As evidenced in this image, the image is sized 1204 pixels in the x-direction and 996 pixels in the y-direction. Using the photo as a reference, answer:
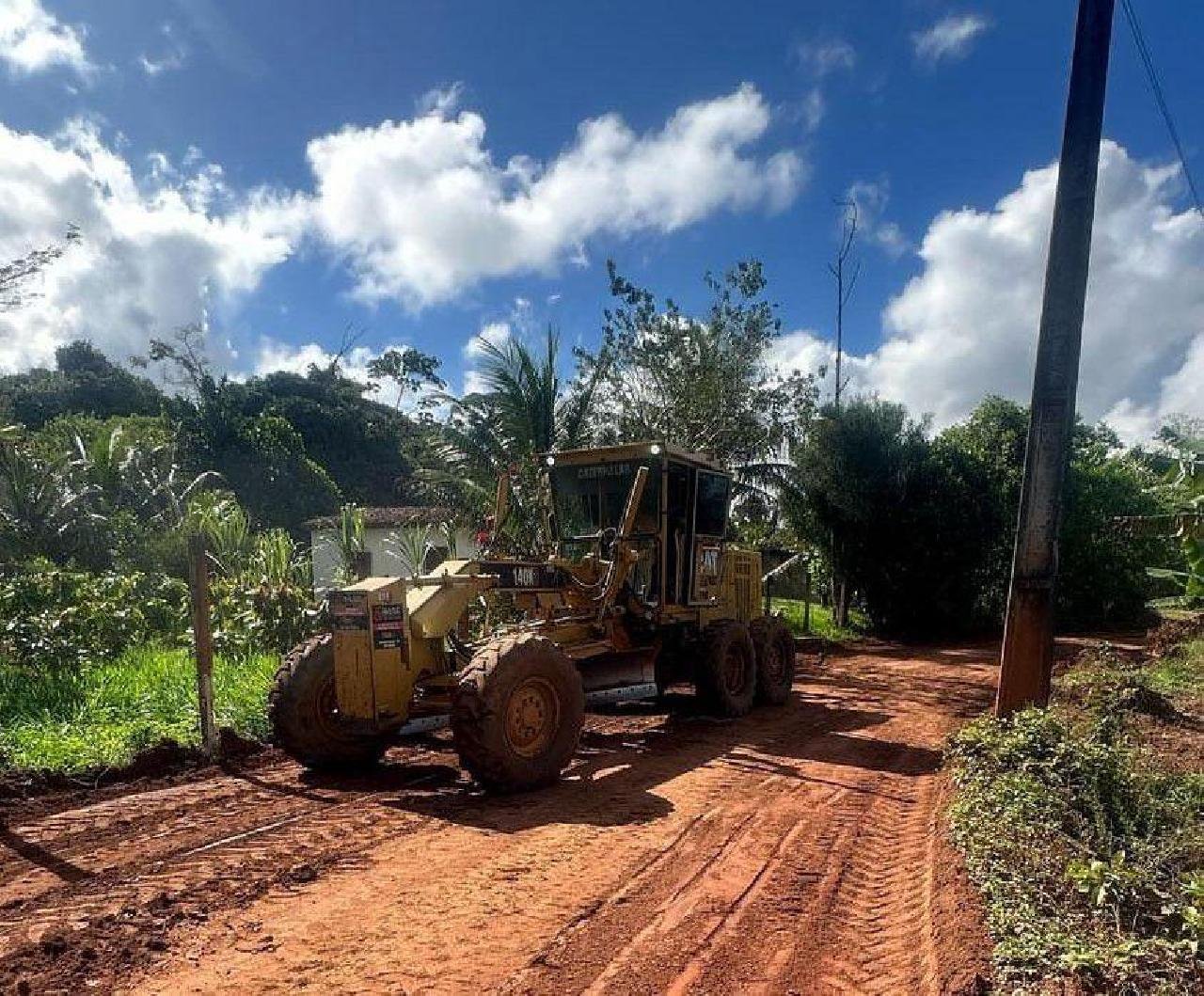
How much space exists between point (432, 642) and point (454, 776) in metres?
0.96

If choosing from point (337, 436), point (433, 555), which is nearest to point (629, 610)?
point (433, 555)

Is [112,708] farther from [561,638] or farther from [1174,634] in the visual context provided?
[1174,634]

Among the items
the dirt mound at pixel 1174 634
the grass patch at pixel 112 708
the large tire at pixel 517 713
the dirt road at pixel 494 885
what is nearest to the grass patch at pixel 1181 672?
the dirt mound at pixel 1174 634

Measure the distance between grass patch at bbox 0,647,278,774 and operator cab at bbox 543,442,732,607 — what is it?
134 inches

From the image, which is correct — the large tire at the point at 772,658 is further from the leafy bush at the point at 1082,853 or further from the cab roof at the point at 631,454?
the leafy bush at the point at 1082,853

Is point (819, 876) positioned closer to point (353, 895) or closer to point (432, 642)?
point (353, 895)

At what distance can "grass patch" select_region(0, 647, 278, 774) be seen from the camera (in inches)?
246

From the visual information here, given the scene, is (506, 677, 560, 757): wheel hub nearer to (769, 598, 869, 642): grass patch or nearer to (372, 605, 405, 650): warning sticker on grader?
(372, 605, 405, 650): warning sticker on grader

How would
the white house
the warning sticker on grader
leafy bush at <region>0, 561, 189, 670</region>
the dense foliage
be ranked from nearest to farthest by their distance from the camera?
the warning sticker on grader, leafy bush at <region>0, 561, 189, 670</region>, the white house, the dense foliage

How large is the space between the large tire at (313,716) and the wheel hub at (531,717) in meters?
1.05

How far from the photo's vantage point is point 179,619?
1104 centimetres

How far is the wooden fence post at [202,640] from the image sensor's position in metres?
6.44

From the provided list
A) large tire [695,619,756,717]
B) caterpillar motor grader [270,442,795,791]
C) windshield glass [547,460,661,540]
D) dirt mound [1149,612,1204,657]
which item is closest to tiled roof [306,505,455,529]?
windshield glass [547,460,661,540]

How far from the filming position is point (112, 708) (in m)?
7.47
